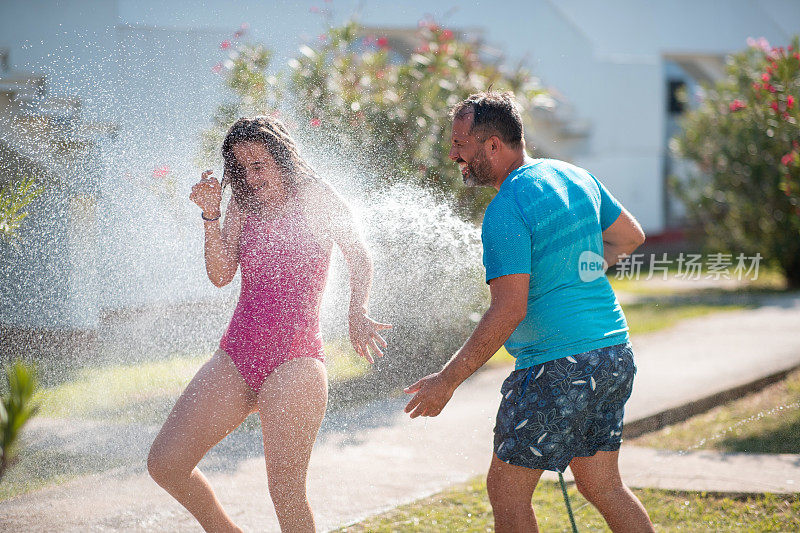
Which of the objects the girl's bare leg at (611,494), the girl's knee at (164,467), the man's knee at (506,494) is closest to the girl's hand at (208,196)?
the girl's knee at (164,467)

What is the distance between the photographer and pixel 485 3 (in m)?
14.5

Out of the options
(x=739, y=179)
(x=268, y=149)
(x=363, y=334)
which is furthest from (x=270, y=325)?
(x=739, y=179)

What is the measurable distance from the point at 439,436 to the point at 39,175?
254cm

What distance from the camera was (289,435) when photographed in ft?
8.68

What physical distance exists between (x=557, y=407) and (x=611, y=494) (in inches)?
14.8

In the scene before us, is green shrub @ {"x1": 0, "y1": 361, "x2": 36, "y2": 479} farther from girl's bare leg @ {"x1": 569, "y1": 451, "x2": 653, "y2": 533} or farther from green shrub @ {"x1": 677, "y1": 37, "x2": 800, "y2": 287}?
green shrub @ {"x1": 677, "y1": 37, "x2": 800, "y2": 287}

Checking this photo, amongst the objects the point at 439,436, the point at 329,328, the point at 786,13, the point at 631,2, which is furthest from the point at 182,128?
the point at 786,13

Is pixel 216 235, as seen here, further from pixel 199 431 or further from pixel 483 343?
pixel 483 343

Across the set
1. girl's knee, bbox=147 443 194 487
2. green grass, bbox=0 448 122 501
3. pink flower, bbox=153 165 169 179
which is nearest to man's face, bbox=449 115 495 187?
girl's knee, bbox=147 443 194 487

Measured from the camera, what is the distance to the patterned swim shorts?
2531 mm

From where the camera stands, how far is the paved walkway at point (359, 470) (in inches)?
142

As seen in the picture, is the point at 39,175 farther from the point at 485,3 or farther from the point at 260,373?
the point at 485,3

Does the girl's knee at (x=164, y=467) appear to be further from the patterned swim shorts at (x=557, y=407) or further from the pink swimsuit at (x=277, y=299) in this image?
the patterned swim shorts at (x=557, y=407)

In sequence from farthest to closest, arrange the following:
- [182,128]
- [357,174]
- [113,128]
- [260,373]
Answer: [357,174] → [182,128] → [113,128] → [260,373]
